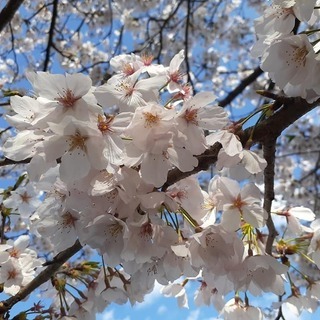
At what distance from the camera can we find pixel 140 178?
1.24 meters

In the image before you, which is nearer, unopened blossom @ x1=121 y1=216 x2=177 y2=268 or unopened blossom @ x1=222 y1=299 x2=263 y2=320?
unopened blossom @ x1=121 y1=216 x2=177 y2=268

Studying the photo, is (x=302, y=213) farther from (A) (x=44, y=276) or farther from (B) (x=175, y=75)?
(A) (x=44, y=276)

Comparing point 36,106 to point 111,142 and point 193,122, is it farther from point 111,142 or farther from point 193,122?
point 193,122

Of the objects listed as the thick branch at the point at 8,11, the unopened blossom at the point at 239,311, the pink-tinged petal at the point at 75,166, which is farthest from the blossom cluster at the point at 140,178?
the thick branch at the point at 8,11

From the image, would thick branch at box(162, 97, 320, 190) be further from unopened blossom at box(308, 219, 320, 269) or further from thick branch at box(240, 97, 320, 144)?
unopened blossom at box(308, 219, 320, 269)

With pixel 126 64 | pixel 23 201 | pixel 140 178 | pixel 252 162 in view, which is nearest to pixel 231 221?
pixel 252 162

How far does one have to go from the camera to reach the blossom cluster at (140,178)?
47.0 inches

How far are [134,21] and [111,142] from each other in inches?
293

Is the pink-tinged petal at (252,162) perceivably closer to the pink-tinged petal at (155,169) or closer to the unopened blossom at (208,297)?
the pink-tinged petal at (155,169)

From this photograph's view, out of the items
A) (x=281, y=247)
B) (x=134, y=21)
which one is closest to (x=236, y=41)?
(x=134, y=21)

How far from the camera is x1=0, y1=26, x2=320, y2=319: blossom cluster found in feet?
3.92

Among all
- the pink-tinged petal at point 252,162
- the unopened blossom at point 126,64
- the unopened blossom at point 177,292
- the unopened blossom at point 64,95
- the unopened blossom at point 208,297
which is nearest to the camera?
the unopened blossom at point 64,95

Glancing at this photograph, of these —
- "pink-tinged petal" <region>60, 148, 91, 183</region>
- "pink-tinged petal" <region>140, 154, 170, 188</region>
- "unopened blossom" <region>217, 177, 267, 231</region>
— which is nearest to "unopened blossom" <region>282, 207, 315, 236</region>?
"unopened blossom" <region>217, 177, 267, 231</region>

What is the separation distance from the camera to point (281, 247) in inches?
68.4
